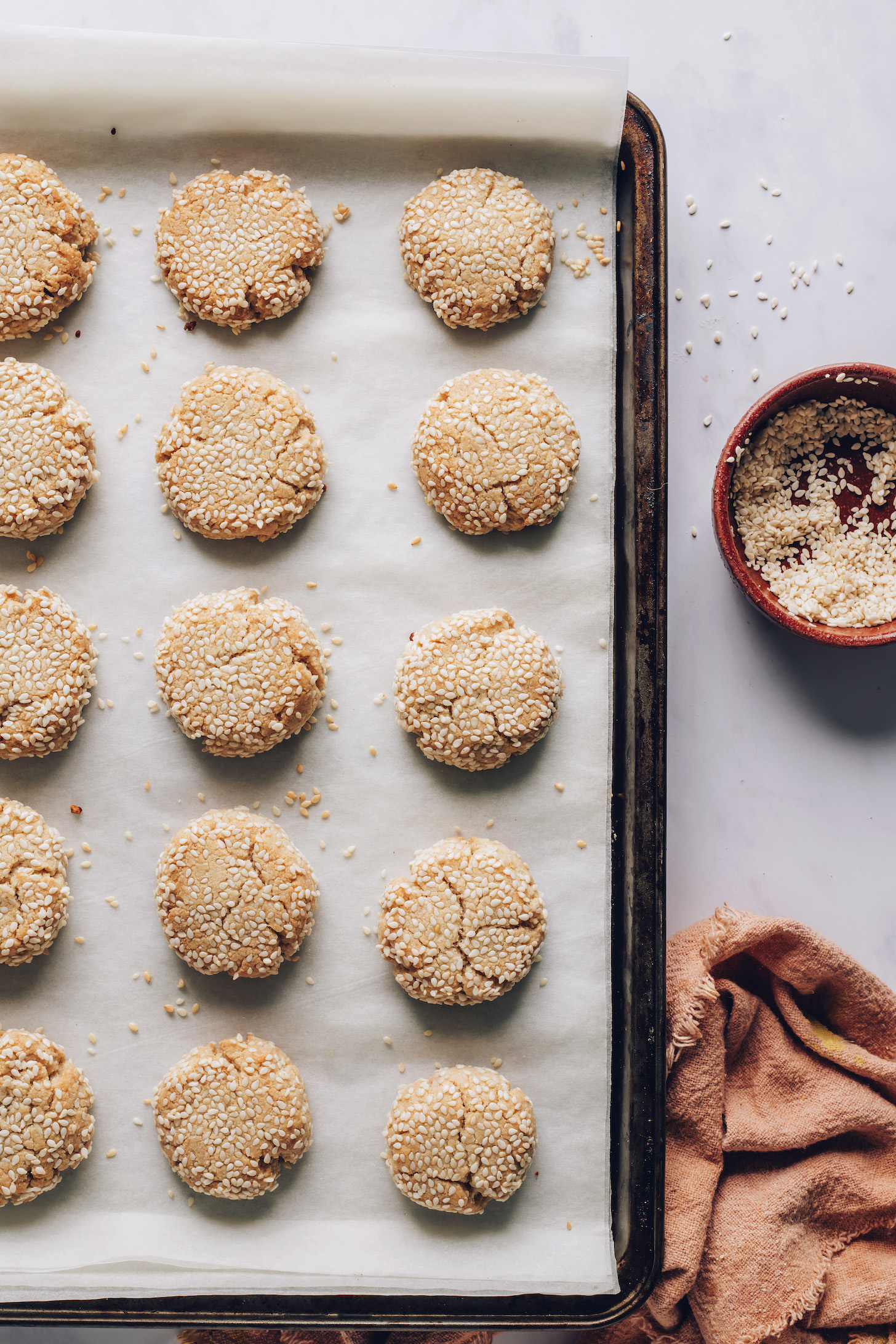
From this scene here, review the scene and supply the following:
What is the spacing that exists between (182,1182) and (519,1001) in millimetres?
825

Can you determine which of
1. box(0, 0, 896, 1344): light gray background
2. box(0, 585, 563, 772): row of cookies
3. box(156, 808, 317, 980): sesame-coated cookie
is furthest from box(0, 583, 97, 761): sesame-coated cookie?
box(0, 0, 896, 1344): light gray background

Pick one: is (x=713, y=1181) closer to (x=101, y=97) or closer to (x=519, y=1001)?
(x=519, y=1001)

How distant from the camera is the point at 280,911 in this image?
2113mm

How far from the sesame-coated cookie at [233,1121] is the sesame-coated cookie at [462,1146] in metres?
0.22

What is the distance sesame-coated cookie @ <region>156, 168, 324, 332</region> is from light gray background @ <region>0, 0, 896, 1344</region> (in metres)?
0.89

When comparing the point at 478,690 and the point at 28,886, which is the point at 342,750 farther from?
the point at 28,886

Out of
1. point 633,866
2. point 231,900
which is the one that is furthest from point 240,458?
point 633,866

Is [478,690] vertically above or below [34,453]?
below

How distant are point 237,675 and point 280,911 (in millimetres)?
507

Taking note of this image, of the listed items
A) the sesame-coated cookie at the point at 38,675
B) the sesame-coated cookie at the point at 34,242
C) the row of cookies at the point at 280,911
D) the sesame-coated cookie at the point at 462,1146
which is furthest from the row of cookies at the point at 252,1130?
the sesame-coated cookie at the point at 34,242

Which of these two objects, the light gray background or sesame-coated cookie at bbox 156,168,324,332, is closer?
sesame-coated cookie at bbox 156,168,324,332

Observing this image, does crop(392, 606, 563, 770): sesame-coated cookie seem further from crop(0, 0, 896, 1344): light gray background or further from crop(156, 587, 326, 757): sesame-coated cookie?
crop(0, 0, 896, 1344): light gray background

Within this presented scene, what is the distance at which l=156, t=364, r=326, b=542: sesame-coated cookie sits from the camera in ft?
7.06

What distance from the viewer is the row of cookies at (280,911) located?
6.93ft
